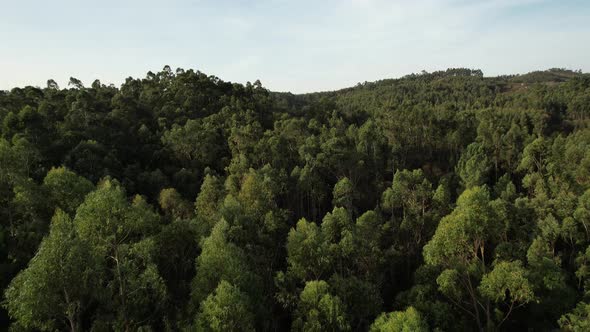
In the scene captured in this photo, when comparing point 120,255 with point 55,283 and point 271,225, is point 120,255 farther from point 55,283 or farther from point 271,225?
point 271,225

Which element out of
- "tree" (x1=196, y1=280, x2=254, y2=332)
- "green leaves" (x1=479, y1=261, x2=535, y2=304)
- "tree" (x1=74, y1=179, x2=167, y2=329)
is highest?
"tree" (x1=74, y1=179, x2=167, y2=329)

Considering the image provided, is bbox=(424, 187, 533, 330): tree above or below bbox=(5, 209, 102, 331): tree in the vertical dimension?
below

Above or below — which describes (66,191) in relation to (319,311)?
above

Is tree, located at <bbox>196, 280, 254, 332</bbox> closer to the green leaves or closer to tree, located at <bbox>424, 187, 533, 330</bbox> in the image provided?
tree, located at <bbox>424, 187, 533, 330</bbox>

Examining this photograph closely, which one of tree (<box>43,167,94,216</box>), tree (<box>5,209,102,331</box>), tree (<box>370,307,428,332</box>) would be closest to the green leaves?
tree (<box>370,307,428,332</box>)

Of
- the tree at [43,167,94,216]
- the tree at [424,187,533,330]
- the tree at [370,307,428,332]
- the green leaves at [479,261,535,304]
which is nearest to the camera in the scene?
the tree at [370,307,428,332]

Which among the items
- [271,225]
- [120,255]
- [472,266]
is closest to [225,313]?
[120,255]

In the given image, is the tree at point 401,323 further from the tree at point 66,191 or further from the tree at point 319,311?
the tree at point 66,191

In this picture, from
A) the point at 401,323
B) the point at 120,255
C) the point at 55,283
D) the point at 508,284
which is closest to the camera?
the point at 55,283

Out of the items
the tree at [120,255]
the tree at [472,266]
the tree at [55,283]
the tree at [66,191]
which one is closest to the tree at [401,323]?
the tree at [472,266]
